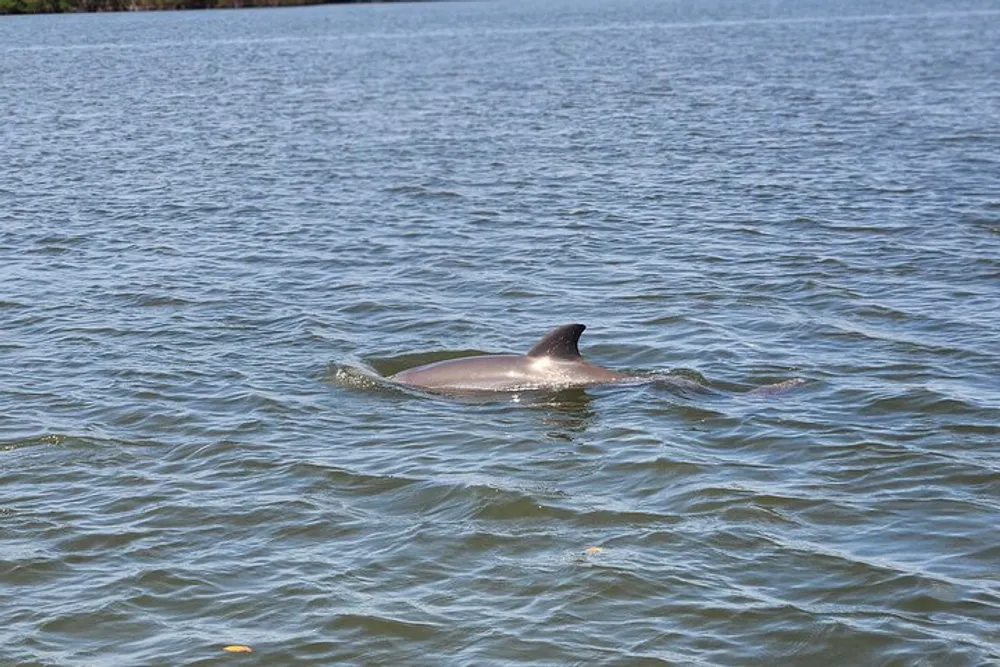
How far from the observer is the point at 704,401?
15.1m

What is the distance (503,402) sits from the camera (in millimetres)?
15008

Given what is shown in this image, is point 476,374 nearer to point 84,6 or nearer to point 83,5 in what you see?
point 83,5

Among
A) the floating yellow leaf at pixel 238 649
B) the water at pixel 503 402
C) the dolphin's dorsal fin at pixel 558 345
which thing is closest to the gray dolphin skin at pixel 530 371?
the dolphin's dorsal fin at pixel 558 345

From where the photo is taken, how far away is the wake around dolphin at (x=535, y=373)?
49.6 ft

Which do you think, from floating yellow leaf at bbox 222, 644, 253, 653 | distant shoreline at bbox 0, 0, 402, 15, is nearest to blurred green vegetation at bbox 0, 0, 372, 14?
distant shoreline at bbox 0, 0, 402, 15

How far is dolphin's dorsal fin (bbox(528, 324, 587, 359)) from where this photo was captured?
49.4 ft

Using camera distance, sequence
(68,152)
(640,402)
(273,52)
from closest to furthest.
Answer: (640,402) < (68,152) < (273,52)

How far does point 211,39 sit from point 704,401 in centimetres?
8170

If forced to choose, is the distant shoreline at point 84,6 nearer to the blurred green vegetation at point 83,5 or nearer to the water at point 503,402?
the blurred green vegetation at point 83,5

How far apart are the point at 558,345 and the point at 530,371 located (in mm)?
386

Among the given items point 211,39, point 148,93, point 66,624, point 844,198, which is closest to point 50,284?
point 66,624

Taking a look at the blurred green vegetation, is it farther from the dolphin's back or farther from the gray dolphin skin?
the gray dolphin skin

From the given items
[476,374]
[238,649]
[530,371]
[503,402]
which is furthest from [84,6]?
[238,649]

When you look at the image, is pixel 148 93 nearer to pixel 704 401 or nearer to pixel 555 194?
pixel 555 194
